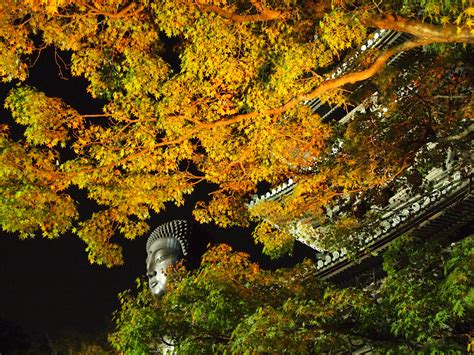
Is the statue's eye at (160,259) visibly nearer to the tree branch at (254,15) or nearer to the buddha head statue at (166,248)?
the buddha head statue at (166,248)

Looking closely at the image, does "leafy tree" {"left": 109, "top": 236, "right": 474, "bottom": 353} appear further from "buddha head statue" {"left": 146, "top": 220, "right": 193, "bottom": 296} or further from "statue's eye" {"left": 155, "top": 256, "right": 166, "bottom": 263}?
"statue's eye" {"left": 155, "top": 256, "right": 166, "bottom": 263}

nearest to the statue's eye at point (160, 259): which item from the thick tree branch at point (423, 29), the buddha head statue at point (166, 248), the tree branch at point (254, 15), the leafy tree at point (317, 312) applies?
the buddha head statue at point (166, 248)

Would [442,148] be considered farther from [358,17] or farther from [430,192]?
[358,17]

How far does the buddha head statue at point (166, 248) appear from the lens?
13.8 m

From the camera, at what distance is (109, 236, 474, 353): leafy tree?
23.3 ft

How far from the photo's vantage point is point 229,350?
26.8 ft

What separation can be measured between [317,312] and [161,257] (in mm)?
6846

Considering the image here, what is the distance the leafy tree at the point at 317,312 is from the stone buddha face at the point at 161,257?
12.2 ft

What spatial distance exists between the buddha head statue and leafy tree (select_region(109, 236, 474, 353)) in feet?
12.6

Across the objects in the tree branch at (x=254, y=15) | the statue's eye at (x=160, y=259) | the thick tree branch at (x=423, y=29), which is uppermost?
the statue's eye at (x=160, y=259)

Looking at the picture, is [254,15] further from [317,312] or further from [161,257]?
[161,257]

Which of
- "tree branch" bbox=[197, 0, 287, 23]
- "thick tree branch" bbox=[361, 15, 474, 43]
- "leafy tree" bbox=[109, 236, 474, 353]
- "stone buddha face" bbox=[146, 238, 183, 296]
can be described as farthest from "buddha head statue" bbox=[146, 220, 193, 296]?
"thick tree branch" bbox=[361, 15, 474, 43]

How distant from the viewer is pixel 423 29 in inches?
283

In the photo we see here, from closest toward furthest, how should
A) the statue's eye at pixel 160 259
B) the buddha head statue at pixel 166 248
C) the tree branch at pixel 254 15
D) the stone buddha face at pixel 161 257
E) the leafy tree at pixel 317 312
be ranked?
the leafy tree at pixel 317 312, the tree branch at pixel 254 15, the stone buddha face at pixel 161 257, the buddha head statue at pixel 166 248, the statue's eye at pixel 160 259
